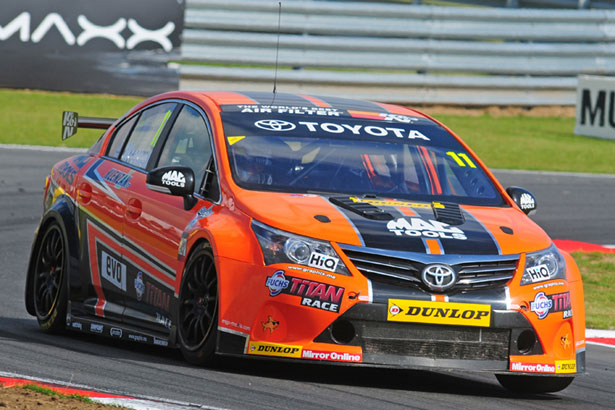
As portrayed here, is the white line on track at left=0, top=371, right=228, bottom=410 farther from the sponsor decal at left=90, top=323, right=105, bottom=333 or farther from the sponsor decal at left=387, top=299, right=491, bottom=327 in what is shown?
the sponsor decal at left=90, top=323, right=105, bottom=333

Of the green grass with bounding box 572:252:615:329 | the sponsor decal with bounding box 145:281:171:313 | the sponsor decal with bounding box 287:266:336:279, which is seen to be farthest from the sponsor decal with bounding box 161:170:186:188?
the green grass with bounding box 572:252:615:329

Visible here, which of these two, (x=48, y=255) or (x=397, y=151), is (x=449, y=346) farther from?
(x=48, y=255)

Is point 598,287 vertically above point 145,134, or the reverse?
point 145,134

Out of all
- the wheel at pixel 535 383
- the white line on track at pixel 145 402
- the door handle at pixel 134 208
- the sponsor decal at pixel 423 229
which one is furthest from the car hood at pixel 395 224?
the white line on track at pixel 145 402

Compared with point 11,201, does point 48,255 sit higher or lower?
higher

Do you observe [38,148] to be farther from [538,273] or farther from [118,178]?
[538,273]

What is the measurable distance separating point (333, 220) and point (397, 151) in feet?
3.84

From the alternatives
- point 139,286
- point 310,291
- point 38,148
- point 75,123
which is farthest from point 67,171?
point 38,148

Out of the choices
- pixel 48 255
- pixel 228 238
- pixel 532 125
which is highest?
pixel 228 238

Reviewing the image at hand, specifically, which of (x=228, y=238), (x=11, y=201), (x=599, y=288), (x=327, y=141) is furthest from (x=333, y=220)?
(x=11, y=201)

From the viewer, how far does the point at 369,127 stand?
726 centimetres

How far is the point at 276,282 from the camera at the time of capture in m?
5.86

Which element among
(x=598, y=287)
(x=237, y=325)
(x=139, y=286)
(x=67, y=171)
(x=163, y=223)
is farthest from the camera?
(x=598, y=287)

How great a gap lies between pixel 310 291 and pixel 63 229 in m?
2.46
